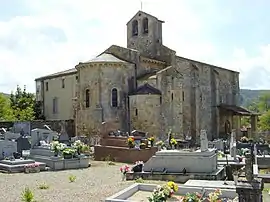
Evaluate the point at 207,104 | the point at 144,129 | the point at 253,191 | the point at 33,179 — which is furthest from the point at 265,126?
the point at 253,191

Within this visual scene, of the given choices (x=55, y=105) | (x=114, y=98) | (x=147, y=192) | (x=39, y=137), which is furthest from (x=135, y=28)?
(x=147, y=192)

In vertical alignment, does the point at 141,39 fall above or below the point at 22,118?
above

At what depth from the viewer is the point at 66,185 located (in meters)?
12.5

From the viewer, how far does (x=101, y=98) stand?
101 feet

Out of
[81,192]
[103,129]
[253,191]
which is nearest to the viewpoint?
[253,191]

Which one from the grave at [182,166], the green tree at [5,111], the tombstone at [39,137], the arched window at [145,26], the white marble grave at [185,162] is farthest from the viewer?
the green tree at [5,111]

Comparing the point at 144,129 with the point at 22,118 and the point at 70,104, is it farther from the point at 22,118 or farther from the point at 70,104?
the point at 22,118

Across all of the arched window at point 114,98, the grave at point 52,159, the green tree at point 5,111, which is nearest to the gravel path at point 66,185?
the grave at point 52,159

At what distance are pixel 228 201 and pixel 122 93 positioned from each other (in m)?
23.3

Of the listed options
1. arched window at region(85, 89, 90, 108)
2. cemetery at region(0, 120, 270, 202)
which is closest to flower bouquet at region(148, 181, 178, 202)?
cemetery at region(0, 120, 270, 202)

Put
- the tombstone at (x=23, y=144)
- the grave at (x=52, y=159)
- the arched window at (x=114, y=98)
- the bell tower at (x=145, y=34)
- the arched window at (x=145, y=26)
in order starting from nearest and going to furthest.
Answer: the grave at (x=52, y=159), the tombstone at (x=23, y=144), the arched window at (x=114, y=98), the bell tower at (x=145, y=34), the arched window at (x=145, y=26)

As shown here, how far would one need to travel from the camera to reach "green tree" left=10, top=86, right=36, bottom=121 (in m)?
42.3

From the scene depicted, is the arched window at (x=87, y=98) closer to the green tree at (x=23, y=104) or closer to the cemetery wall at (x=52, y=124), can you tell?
the cemetery wall at (x=52, y=124)

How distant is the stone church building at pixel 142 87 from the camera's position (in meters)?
30.4
